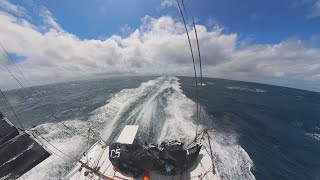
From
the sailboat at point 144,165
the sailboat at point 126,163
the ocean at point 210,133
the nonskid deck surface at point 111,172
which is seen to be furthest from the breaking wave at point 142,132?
the sailboat at point 144,165

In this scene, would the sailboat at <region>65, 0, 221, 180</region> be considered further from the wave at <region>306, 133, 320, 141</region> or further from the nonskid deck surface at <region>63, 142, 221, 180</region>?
the wave at <region>306, 133, 320, 141</region>

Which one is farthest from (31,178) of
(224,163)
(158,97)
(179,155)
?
(158,97)

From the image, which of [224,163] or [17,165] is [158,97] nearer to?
[224,163]

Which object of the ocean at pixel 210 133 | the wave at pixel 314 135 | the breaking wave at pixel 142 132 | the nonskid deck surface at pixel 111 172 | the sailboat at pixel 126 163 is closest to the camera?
the sailboat at pixel 126 163

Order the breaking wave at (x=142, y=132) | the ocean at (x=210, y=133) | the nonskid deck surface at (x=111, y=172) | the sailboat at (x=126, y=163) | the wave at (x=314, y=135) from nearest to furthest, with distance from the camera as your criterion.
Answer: the sailboat at (x=126, y=163) < the nonskid deck surface at (x=111, y=172) < the breaking wave at (x=142, y=132) < the ocean at (x=210, y=133) < the wave at (x=314, y=135)

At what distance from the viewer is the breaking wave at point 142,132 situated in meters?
14.2

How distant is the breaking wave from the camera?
14.2m

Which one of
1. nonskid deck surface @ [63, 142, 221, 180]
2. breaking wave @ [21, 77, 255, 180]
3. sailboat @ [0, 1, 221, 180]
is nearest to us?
sailboat @ [0, 1, 221, 180]

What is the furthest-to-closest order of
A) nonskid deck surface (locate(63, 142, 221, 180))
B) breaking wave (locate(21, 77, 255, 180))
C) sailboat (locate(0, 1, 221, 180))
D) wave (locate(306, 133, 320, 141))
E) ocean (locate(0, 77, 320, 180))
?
wave (locate(306, 133, 320, 141)) < ocean (locate(0, 77, 320, 180)) < breaking wave (locate(21, 77, 255, 180)) < nonskid deck surface (locate(63, 142, 221, 180)) < sailboat (locate(0, 1, 221, 180))

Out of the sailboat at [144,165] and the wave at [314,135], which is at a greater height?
the sailboat at [144,165]

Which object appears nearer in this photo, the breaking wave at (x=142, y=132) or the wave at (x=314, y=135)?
the breaking wave at (x=142, y=132)

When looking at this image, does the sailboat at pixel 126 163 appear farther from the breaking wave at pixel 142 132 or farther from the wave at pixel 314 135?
the wave at pixel 314 135

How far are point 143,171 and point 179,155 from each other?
239 cm

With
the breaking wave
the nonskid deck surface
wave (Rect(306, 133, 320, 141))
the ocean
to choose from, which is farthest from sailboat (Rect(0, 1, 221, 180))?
wave (Rect(306, 133, 320, 141))
